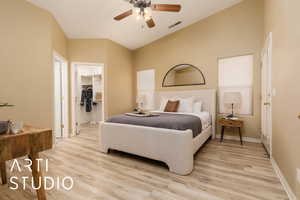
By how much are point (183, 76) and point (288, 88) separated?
276cm

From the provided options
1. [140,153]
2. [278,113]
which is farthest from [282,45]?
[140,153]

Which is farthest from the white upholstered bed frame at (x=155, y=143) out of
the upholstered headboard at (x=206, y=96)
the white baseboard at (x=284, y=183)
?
the upholstered headboard at (x=206, y=96)

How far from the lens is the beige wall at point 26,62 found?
2.21 metres

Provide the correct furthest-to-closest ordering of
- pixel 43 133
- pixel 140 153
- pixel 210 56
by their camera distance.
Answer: pixel 210 56, pixel 140 153, pixel 43 133

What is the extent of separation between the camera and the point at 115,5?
2.79 m

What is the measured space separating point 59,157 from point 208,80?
144 inches

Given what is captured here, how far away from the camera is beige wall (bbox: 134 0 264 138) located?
3.18 metres

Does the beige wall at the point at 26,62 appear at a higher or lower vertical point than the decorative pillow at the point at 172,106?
higher

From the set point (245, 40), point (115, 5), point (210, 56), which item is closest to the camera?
point (115, 5)

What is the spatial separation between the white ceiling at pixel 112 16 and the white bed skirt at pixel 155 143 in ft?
7.47

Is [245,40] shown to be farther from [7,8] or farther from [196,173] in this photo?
[7,8]

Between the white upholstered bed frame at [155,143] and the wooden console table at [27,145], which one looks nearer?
the wooden console table at [27,145]

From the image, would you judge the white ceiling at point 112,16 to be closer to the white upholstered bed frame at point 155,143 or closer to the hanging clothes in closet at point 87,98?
the white upholstered bed frame at point 155,143

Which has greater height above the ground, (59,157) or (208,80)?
(208,80)
